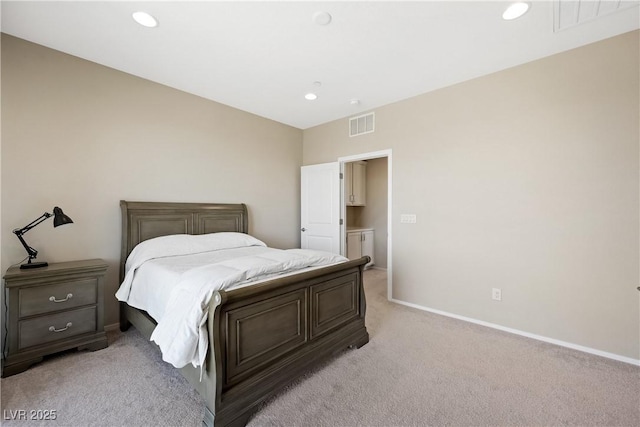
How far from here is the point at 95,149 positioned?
8.90ft

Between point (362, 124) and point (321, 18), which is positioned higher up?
point (321, 18)

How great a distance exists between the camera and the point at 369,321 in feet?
10.0

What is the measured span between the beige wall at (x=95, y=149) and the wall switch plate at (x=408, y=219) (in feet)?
7.64

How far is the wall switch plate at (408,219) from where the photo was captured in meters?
3.51

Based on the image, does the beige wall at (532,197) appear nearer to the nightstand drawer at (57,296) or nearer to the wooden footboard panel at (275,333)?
the wooden footboard panel at (275,333)

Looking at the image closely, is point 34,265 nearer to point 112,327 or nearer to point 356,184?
point 112,327

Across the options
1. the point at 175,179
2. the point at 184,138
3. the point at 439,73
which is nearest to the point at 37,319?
the point at 175,179

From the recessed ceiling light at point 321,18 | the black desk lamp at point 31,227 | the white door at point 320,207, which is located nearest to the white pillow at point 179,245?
the black desk lamp at point 31,227

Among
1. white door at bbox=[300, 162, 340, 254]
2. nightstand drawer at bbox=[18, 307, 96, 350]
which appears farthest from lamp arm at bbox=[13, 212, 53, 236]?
white door at bbox=[300, 162, 340, 254]

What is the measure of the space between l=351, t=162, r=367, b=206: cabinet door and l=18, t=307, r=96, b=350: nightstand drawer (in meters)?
4.37

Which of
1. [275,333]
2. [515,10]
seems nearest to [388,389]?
[275,333]

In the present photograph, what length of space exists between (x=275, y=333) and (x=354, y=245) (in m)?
3.60

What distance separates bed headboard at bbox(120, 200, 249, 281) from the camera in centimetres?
283

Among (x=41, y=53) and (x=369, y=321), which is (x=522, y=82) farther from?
(x=41, y=53)
